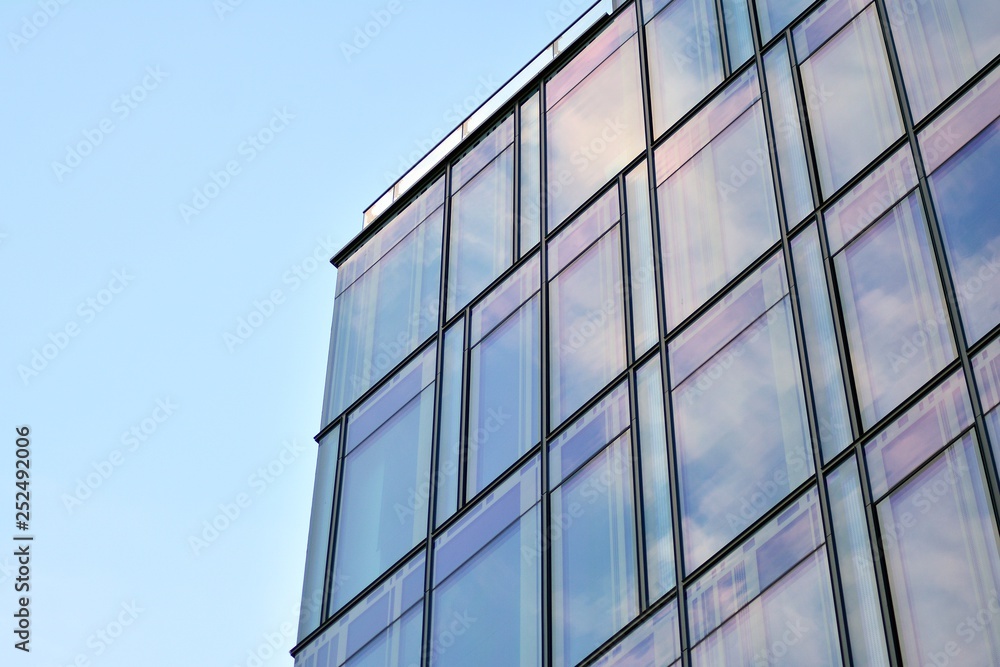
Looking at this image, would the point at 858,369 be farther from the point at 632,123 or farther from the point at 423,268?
the point at 423,268

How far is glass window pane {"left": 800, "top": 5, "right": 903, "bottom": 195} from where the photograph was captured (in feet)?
50.2

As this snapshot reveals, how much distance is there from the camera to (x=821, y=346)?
13977mm

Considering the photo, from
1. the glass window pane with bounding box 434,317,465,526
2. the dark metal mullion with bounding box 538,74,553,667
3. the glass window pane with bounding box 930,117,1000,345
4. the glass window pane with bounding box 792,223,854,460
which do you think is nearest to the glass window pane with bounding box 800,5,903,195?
the glass window pane with bounding box 792,223,854,460

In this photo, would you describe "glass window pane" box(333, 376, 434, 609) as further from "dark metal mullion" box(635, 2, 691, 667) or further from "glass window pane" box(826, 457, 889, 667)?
"glass window pane" box(826, 457, 889, 667)

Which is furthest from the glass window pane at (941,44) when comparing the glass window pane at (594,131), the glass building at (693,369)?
the glass window pane at (594,131)

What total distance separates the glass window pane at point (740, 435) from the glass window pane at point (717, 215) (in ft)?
4.11

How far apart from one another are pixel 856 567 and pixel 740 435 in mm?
2595

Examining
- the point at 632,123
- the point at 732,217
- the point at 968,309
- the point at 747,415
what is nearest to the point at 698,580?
the point at 747,415

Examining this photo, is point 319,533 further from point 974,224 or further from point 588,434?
point 974,224

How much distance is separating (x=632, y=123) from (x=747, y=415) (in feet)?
22.6

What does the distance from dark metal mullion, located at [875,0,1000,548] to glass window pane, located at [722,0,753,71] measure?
2.43 meters

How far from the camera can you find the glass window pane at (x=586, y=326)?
1692 centimetres

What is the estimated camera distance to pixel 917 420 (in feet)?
41.3

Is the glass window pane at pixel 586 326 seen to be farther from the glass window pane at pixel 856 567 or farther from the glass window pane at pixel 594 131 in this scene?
the glass window pane at pixel 856 567
